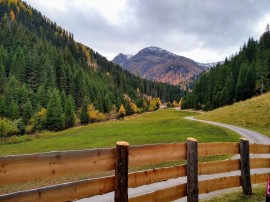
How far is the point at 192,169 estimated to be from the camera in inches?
328

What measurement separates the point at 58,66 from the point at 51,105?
62.8m

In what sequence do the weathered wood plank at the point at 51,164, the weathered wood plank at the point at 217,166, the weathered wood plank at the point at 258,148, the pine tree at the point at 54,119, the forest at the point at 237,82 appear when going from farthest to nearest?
1. the forest at the point at 237,82
2. the pine tree at the point at 54,119
3. the weathered wood plank at the point at 258,148
4. the weathered wood plank at the point at 217,166
5. the weathered wood plank at the point at 51,164

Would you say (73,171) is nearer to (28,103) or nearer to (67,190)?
(67,190)

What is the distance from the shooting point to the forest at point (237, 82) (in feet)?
366

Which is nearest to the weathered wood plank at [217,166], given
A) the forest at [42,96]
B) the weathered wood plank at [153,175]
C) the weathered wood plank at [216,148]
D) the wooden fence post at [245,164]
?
the wooden fence post at [245,164]

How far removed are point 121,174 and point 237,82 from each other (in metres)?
117

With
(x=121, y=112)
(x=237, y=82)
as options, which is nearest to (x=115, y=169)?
(x=237, y=82)

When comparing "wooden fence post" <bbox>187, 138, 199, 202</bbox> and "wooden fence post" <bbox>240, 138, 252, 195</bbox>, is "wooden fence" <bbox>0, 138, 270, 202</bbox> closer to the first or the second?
"wooden fence post" <bbox>187, 138, 199, 202</bbox>

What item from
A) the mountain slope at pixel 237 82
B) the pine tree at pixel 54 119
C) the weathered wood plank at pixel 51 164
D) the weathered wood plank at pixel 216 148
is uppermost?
the mountain slope at pixel 237 82

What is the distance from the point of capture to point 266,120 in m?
56.7

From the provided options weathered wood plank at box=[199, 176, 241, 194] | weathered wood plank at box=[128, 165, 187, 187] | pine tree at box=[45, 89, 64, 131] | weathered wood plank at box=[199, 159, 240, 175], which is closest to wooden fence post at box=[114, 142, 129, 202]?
weathered wood plank at box=[128, 165, 187, 187]

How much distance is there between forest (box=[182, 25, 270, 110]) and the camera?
112 m

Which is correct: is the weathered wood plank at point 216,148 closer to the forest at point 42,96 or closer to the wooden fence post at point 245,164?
the wooden fence post at point 245,164

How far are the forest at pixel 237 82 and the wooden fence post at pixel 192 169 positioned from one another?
109m
